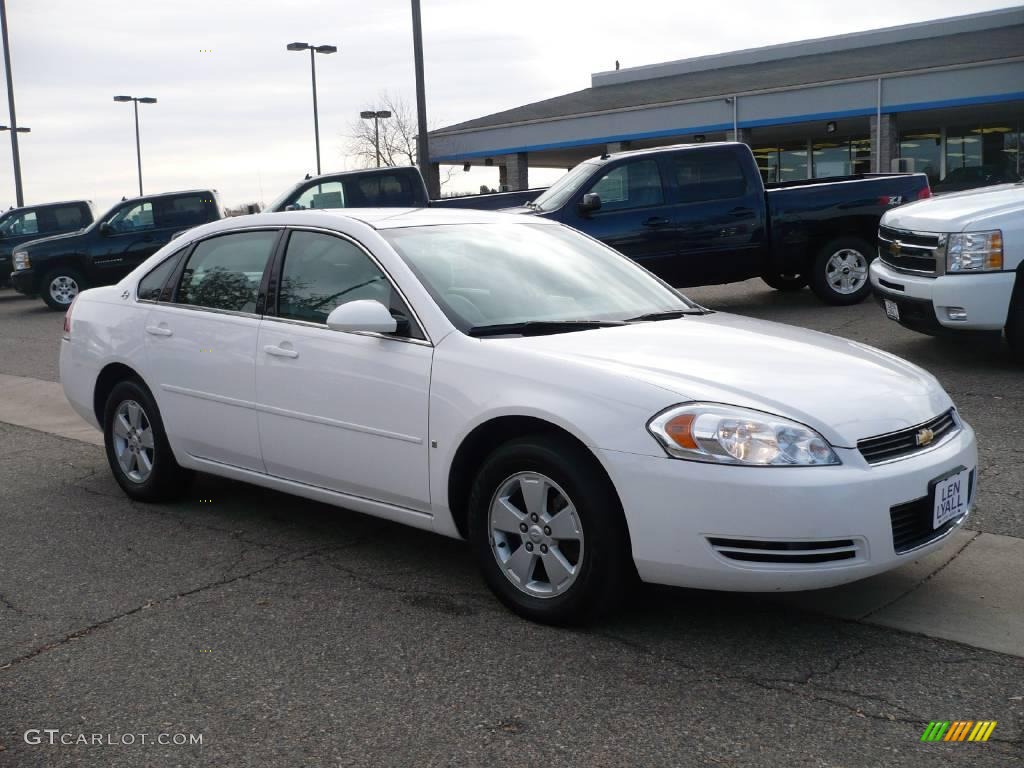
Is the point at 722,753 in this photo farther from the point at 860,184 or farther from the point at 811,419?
the point at 860,184

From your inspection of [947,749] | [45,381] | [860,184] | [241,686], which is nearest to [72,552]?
[241,686]

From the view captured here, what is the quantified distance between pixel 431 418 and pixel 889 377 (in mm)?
1755

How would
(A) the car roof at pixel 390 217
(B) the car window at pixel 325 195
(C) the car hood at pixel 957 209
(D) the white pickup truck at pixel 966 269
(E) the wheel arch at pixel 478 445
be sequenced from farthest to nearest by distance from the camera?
1. (B) the car window at pixel 325 195
2. (C) the car hood at pixel 957 209
3. (D) the white pickup truck at pixel 966 269
4. (A) the car roof at pixel 390 217
5. (E) the wheel arch at pixel 478 445

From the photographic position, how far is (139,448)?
6.01 meters

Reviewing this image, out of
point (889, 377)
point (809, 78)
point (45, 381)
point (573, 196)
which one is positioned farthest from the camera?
point (809, 78)

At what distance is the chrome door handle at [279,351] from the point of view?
195 inches

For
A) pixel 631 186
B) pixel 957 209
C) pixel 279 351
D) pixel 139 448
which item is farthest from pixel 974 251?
pixel 139 448

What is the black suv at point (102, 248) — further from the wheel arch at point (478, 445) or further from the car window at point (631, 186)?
the wheel arch at point (478, 445)

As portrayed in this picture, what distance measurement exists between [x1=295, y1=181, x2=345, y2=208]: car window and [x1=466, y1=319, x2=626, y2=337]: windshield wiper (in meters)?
12.8

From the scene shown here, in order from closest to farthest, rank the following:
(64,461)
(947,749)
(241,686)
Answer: (947,749) → (241,686) → (64,461)

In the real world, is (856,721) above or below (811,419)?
below

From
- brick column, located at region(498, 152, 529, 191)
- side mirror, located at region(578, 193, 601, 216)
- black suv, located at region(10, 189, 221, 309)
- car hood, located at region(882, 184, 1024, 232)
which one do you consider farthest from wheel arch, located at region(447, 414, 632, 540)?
brick column, located at region(498, 152, 529, 191)

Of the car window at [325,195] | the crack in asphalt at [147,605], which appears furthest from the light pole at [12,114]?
the crack in asphalt at [147,605]

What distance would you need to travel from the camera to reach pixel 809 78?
28969 mm
